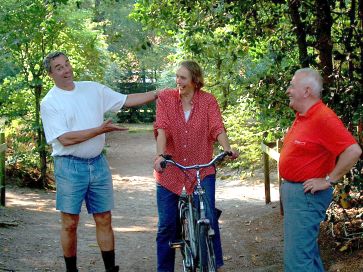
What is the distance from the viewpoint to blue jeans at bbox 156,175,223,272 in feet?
17.2

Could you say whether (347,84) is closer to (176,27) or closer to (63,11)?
(176,27)

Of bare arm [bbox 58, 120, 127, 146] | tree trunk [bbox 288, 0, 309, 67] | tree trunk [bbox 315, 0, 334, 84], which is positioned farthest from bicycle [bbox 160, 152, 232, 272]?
tree trunk [bbox 288, 0, 309, 67]

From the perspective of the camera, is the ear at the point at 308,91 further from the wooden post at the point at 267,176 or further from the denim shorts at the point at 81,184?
the wooden post at the point at 267,176

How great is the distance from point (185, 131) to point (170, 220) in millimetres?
745

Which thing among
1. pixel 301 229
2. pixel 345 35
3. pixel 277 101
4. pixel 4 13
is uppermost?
pixel 4 13

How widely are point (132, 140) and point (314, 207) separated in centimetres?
2264

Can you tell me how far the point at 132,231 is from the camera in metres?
9.17

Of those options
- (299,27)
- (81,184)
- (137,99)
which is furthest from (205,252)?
(299,27)

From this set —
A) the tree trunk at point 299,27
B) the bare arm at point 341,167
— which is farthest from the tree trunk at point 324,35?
the bare arm at point 341,167

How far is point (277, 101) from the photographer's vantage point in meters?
7.28

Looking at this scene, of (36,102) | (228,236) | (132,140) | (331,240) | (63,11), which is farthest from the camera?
(132,140)

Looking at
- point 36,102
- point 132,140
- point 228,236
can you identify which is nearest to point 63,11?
point 36,102

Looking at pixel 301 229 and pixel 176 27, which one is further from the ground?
pixel 176 27

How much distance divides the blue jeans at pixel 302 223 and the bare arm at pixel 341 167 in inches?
3.1
